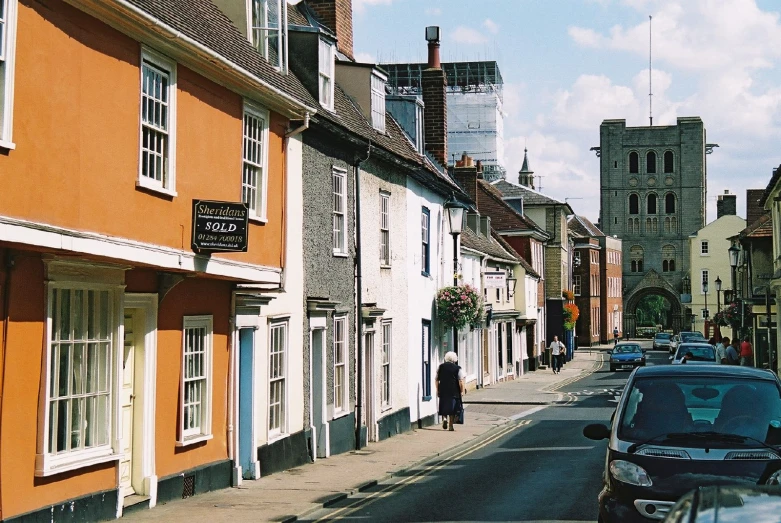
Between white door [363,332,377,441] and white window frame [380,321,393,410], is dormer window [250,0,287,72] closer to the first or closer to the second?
white door [363,332,377,441]

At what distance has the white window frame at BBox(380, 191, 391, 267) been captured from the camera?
23.9m

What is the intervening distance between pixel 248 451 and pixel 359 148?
24.5 feet

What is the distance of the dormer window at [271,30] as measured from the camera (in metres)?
18.1

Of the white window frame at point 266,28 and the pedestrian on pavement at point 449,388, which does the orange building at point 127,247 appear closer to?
the white window frame at point 266,28

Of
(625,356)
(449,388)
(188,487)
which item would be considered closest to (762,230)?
(625,356)

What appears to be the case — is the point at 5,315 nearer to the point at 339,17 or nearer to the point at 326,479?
the point at 326,479

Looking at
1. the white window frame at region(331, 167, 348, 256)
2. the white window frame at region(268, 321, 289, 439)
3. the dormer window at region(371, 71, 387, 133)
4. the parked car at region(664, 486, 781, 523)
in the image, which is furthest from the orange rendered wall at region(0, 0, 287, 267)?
the dormer window at region(371, 71, 387, 133)

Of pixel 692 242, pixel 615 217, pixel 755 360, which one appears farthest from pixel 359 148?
pixel 615 217

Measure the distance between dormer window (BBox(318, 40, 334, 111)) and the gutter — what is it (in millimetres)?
3315

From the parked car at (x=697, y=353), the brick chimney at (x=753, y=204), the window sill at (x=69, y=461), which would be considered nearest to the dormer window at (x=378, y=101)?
the window sill at (x=69, y=461)

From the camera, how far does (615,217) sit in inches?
5212

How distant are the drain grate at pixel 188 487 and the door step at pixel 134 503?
3.74 ft

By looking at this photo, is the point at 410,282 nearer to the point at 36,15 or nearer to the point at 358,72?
the point at 358,72

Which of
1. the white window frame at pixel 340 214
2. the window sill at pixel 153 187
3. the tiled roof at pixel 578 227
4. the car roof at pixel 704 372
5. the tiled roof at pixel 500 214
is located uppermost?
the tiled roof at pixel 578 227
